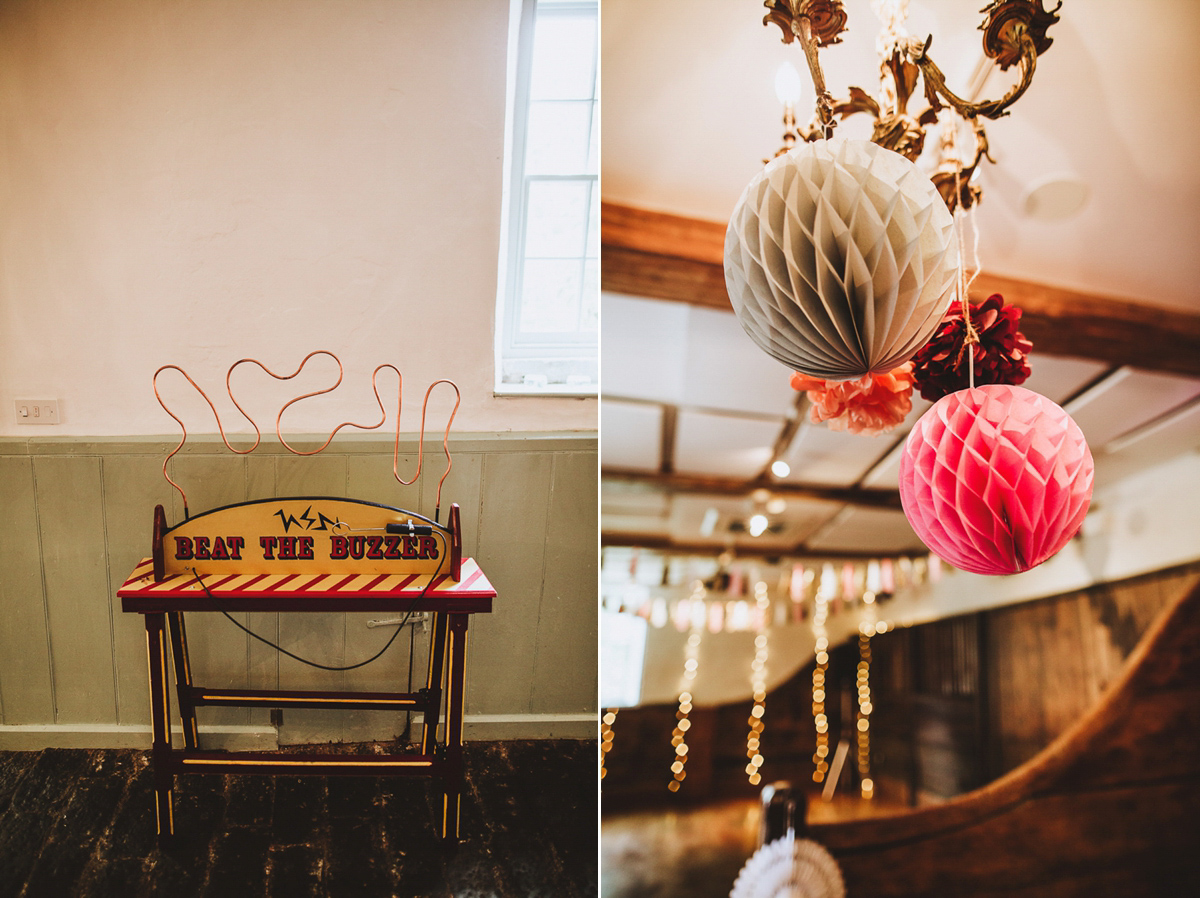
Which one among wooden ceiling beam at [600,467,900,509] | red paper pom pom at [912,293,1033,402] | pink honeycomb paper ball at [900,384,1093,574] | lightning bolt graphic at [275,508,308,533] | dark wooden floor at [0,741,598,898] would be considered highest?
red paper pom pom at [912,293,1033,402]

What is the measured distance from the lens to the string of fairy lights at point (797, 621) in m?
1.05

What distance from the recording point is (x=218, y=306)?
1.93 metres

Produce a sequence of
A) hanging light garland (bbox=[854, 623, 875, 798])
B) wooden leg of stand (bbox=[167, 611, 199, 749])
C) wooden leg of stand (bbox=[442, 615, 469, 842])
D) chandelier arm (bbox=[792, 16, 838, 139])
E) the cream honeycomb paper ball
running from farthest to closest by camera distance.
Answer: wooden leg of stand (bbox=[167, 611, 199, 749])
wooden leg of stand (bbox=[442, 615, 469, 842])
hanging light garland (bbox=[854, 623, 875, 798])
chandelier arm (bbox=[792, 16, 838, 139])
the cream honeycomb paper ball

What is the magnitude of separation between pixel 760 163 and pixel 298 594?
1.37m

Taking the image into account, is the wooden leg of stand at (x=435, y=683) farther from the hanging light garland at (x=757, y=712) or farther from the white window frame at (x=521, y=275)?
the hanging light garland at (x=757, y=712)

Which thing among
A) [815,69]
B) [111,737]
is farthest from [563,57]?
[111,737]

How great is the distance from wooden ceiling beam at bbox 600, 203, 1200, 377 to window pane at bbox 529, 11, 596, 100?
1.24 m

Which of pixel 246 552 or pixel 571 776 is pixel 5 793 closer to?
pixel 246 552

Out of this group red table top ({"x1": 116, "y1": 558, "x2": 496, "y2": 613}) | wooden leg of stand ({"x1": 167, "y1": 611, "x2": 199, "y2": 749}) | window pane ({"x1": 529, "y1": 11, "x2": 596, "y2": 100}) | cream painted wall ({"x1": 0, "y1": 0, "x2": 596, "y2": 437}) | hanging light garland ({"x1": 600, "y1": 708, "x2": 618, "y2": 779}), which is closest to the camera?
hanging light garland ({"x1": 600, "y1": 708, "x2": 618, "y2": 779})

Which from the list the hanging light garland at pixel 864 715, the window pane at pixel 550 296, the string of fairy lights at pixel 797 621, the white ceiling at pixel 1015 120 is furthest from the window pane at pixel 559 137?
the hanging light garland at pixel 864 715

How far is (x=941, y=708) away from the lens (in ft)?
3.91

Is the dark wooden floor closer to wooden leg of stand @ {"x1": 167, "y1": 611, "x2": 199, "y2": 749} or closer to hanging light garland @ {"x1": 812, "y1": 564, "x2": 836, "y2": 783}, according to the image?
wooden leg of stand @ {"x1": 167, "y1": 611, "x2": 199, "y2": 749}

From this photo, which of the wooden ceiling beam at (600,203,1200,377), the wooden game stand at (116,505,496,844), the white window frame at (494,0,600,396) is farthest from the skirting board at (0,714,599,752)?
the wooden ceiling beam at (600,203,1200,377)

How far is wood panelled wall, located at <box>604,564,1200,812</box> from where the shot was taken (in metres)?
1.04
